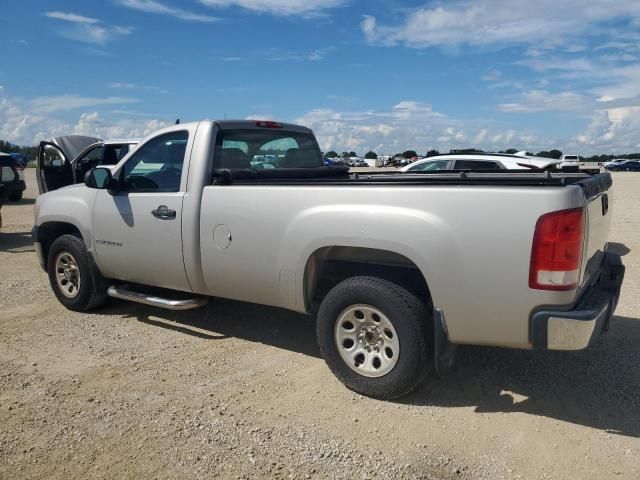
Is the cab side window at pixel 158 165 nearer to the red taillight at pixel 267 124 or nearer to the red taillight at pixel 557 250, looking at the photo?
the red taillight at pixel 267 124

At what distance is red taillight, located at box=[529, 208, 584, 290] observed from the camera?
10.1 ft

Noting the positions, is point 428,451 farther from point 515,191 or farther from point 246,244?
point 246,244

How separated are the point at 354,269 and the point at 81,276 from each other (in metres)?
2.99

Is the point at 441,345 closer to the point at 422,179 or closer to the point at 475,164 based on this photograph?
the point at 422,179

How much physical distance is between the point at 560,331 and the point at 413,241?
0.97m

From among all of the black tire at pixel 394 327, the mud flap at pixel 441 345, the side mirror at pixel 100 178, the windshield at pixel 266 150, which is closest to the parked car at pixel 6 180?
the side mirror at pixel 100 178

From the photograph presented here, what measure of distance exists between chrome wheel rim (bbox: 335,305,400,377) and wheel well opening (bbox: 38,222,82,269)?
10.9 feet

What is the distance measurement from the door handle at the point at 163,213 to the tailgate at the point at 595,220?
10.1 ft

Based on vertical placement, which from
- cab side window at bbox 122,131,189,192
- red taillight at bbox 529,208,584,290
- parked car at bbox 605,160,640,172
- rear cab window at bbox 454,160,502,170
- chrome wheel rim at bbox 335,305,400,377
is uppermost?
cab side window at bbox 122,131,189,192

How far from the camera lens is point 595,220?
3.60 metres

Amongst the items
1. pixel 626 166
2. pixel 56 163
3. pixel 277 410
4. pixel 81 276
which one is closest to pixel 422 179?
pixel 277 410

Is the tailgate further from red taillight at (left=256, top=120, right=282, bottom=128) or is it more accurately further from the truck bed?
red taillight at (left=256, top=120, right=282, bottom=128)

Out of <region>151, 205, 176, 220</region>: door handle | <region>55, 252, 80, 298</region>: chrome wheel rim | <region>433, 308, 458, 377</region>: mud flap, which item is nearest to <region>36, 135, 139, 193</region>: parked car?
<region>55, 252, 80, 298</region>: chrome wheel rim

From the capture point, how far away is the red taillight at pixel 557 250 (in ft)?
A: 10.1
